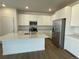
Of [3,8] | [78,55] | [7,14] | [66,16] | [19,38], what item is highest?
[3,8]

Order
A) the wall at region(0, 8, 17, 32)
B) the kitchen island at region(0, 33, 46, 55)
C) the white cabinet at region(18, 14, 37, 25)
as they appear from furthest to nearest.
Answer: the white cabinet at region(18, 14, 37, 25), the wall at region(0, 8, 17, 32), the kitchen island at region(0, 33, 46, 55)

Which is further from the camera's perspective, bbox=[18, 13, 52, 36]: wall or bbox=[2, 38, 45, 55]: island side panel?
bbox=[18, 13, 52, 36]: wall

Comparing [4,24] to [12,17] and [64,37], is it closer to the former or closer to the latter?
[12,17]

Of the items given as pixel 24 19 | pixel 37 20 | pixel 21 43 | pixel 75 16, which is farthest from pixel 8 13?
pixel 75 16

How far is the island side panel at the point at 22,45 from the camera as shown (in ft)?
10.6

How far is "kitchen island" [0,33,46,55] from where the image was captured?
3182mm

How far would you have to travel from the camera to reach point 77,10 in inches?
133

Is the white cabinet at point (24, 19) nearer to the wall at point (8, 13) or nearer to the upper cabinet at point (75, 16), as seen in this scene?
the wall at point (8, 13)

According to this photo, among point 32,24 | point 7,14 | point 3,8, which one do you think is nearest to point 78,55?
point 32,24

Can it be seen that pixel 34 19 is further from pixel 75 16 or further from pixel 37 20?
pixel 75 16

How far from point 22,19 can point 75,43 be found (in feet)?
14.3

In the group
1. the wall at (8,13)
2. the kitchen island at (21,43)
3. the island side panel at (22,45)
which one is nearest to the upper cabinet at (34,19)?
the wall at (8,13)

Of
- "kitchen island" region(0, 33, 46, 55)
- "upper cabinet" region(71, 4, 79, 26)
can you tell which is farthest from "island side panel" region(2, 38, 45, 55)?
"upper cabinet" region(71, 4, 79, 26)

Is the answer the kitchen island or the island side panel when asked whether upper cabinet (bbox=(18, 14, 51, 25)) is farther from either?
the island side panel
